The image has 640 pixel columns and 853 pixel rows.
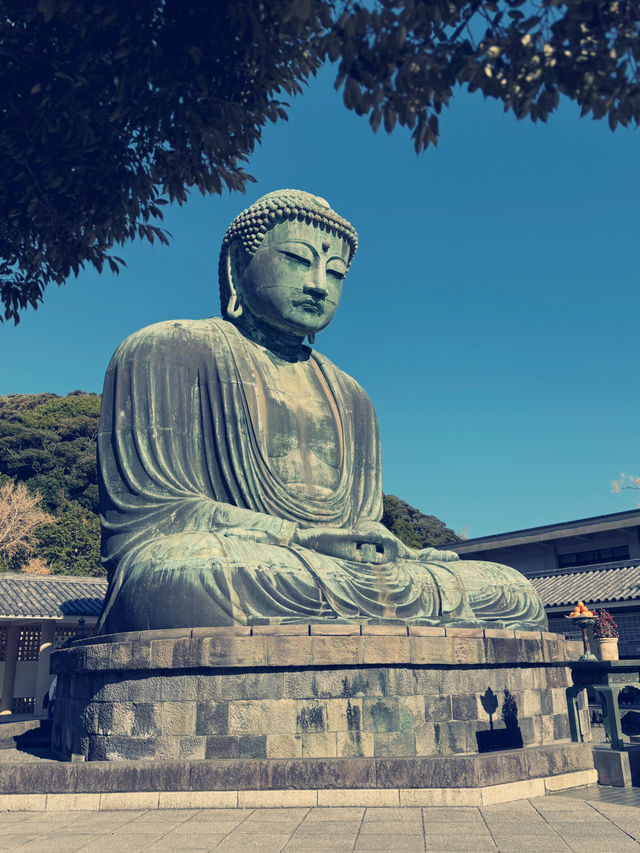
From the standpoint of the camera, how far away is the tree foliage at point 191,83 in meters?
3.39

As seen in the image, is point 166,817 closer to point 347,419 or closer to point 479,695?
point 479,695

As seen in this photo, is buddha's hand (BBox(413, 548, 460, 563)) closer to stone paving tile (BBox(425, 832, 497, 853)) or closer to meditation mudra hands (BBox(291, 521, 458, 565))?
meditation mudra hands (BBox(291, 521, 458, 565))

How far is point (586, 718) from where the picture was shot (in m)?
7.63

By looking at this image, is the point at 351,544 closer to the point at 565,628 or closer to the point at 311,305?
the point at 311,305

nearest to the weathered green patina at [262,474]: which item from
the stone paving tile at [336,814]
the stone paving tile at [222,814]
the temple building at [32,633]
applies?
the stone paving tile at [222,814]

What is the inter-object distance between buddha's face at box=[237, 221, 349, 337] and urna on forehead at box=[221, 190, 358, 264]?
77 mm

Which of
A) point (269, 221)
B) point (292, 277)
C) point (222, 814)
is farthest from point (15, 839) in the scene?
point (269, 221)

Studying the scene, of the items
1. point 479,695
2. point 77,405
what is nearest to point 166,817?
point 479,695

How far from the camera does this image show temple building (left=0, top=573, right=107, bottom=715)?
58.3 ft

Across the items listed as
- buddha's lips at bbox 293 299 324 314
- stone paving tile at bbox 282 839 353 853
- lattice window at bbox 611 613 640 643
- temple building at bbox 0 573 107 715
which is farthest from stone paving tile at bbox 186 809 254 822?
lattice window at bbox 611 613 640 643

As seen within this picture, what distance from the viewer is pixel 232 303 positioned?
30.2 ft

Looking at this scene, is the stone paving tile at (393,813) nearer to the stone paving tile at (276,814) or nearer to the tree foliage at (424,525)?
the stone paving tile at (276,814)

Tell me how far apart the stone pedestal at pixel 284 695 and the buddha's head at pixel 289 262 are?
4179 millimetres

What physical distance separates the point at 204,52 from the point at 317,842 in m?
4.94
